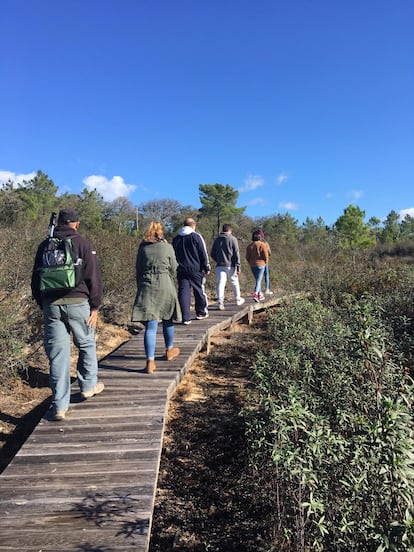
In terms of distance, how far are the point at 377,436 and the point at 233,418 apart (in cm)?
→ 261

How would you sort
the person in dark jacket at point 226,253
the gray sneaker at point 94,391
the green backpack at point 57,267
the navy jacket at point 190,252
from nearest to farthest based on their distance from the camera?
the green backpack at point 57,267
the gray sneaker at point 94,391
the navy jacket at point 190,252
the person in dark jacket at point 226,253

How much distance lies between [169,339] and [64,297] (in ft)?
5.82

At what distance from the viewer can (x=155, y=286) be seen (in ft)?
14.0

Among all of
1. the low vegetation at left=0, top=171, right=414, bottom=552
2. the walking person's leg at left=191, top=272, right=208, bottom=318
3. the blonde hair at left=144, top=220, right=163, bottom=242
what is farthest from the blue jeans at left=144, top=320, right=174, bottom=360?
the walking person's leg at left=191, top=272, right=208, bottom=318

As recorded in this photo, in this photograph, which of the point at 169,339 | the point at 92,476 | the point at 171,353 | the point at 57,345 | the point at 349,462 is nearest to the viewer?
the point at 349,462

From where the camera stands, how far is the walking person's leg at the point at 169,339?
4.57 metres

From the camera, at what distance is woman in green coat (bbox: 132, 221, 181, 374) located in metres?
4.23

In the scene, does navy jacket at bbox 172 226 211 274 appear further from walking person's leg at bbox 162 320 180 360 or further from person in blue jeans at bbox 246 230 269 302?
person in blue jeans at bbox 246 230 269 302

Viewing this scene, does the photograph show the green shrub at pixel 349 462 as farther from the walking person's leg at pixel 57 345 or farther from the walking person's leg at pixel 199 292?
the walking person's leg at pixel 199 292

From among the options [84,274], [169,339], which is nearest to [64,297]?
[84,274]

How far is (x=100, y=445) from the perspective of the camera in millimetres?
3074

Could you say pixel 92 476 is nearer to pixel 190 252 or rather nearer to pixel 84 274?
pixel 84 274

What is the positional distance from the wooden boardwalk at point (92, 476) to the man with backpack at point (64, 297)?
38 centimetres

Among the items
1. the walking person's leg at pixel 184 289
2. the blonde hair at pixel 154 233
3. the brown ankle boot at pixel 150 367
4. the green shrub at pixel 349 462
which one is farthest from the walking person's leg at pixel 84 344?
the walking person's leg at pixel 184 289
